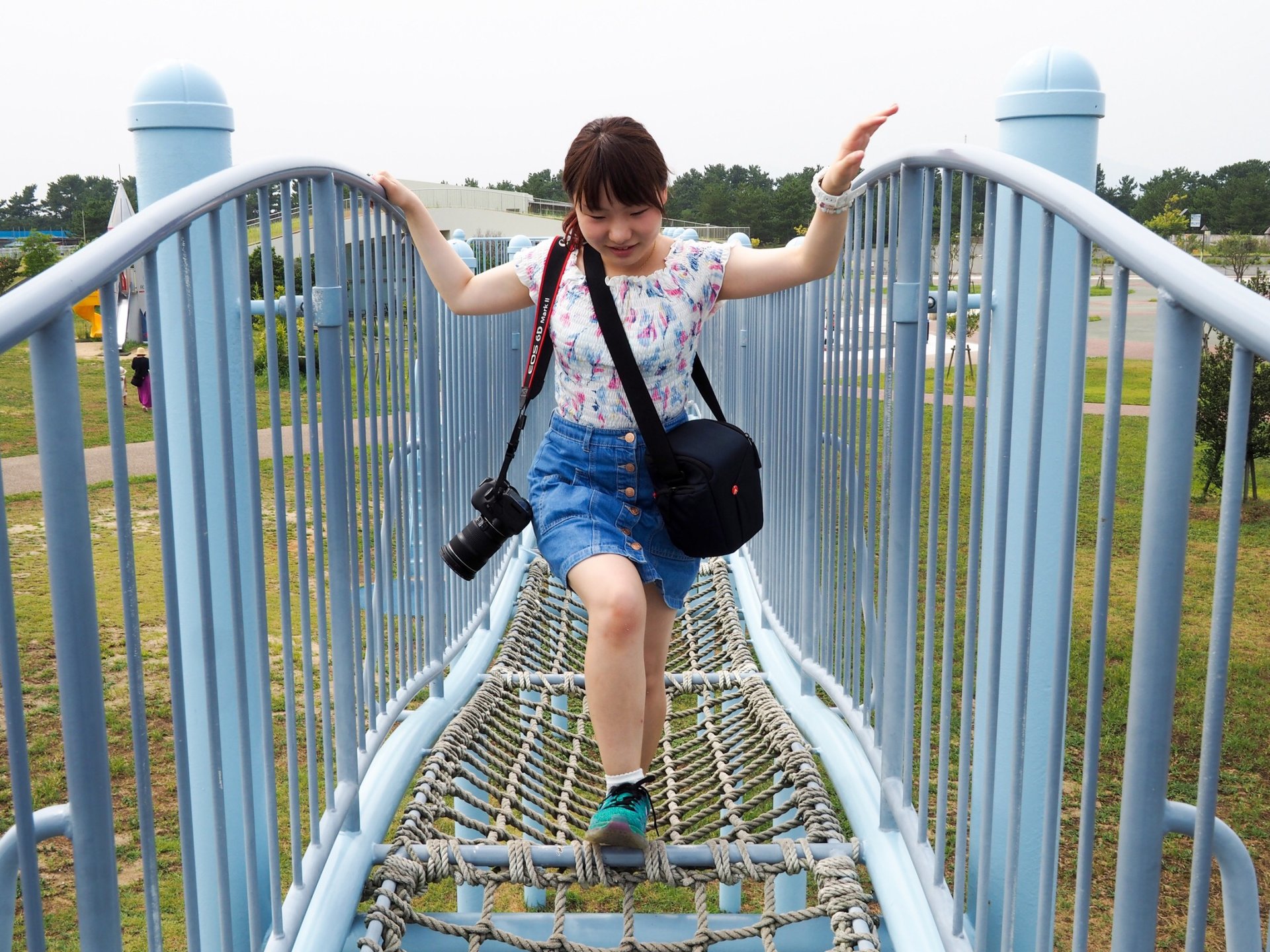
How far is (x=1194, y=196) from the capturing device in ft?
173

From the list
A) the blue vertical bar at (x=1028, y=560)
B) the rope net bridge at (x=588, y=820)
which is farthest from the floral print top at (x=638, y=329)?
the blue vertical bar at (x=1028, y=560)

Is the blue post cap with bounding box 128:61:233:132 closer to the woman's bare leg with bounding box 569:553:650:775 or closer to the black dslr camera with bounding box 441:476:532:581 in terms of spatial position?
the black dslr camera with bounding box 441:476:532:581

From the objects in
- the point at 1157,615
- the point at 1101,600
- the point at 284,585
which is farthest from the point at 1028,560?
the point at 284,585

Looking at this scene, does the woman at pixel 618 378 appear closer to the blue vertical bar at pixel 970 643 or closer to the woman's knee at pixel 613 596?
the woman's knee at pixel 613 596

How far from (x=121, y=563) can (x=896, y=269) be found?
1489 millimetres

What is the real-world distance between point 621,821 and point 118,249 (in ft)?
4.95

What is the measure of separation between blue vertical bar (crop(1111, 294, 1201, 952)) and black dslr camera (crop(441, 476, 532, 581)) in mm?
1596

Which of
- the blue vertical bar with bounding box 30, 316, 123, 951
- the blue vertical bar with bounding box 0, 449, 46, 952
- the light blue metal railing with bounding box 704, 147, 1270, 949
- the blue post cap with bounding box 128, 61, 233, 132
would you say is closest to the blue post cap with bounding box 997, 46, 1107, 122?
the light blue metal railing with bounding box 704, 147, 1270, 949

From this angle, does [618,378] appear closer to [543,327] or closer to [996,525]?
[543,327]

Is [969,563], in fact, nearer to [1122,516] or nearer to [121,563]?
[121,563]

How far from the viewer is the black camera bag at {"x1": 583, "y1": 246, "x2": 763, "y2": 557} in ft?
8.13

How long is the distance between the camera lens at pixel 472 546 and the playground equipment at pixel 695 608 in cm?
19

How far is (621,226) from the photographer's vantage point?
8.08ft

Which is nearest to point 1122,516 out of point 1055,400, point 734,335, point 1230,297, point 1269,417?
point 1269,417
